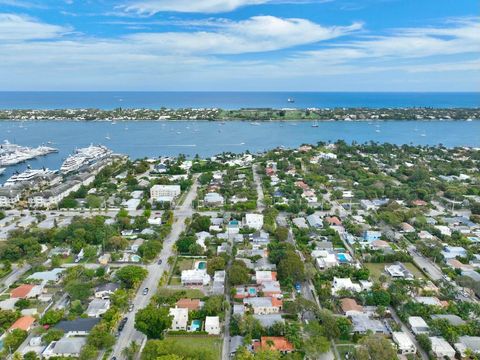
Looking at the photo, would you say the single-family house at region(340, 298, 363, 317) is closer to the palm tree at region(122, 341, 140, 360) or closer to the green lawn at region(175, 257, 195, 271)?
the green lawn at region(175, 257, 195, 271)

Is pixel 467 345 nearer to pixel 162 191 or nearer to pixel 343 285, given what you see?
pixel 343 285

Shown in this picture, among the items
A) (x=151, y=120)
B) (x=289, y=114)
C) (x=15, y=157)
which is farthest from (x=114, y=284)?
(x=289, y=114)

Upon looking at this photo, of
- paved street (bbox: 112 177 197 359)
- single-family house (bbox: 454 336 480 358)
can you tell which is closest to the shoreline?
paved street (bbox: 112 177 197 359)

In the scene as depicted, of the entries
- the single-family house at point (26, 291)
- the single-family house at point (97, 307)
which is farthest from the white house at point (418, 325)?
the single-family house at point (26, 291)

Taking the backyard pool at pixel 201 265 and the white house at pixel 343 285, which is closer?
the white house at pixel 343 285

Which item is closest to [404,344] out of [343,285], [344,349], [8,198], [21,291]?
[344,349]

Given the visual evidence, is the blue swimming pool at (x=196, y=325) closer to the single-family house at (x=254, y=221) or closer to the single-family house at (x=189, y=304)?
the single-family house at (x=189, y=304)

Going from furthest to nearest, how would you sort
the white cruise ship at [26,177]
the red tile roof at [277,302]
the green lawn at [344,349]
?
the white cruise ship at [26,177] < the red tile roof at [277,302] < the green lawn at [344,349]
